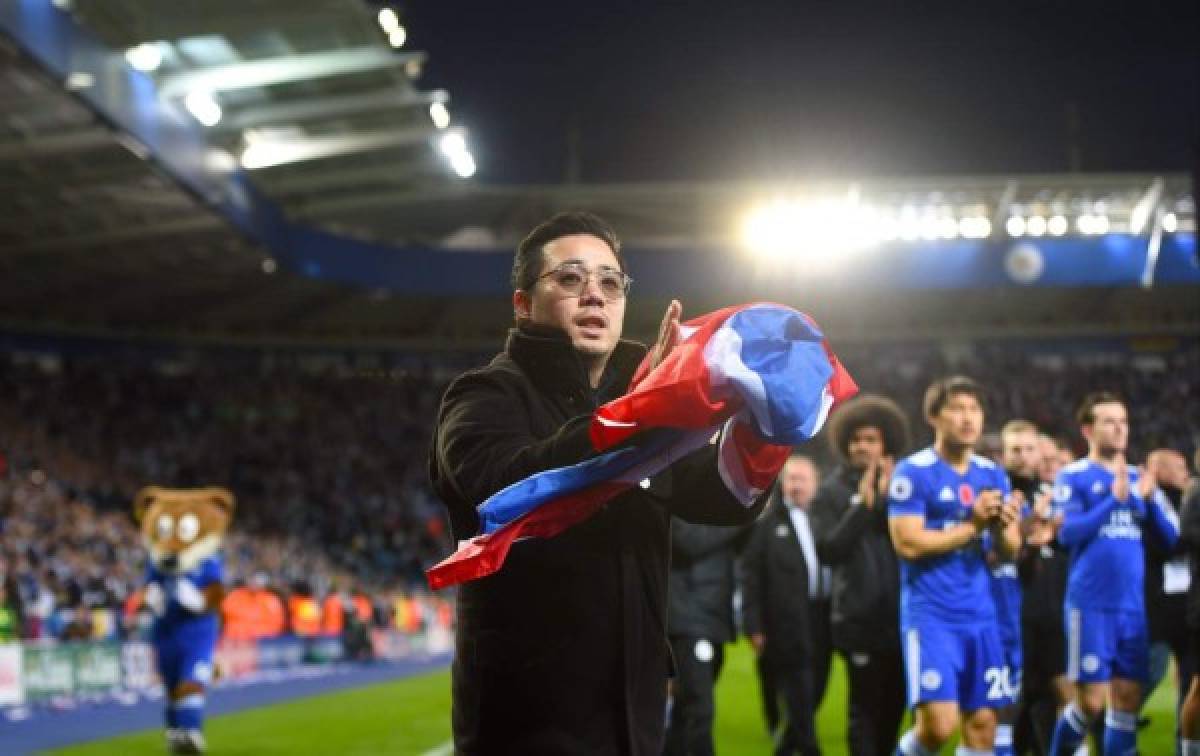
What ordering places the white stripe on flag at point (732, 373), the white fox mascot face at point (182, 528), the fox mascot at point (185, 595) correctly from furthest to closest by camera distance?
the white fox mascot face at point (182, 528) → the fox mascot at point (185, 595) → the white stripe on flag at point (732, 373)

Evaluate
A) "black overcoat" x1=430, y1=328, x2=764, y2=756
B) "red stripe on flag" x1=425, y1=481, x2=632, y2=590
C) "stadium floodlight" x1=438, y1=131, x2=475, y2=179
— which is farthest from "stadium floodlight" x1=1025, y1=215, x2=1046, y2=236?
"red stripe on flag" x1=425, y1=481, x2=632, y2=590

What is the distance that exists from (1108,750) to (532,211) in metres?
36.9

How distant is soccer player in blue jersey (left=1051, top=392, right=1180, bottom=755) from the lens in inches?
353

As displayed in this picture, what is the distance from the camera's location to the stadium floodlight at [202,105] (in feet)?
88.2

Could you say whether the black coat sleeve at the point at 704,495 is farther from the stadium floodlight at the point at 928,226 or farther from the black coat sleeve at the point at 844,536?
the stadium floodlight at the point at 928,226

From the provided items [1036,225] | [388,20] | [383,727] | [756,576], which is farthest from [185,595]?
[1036,225]

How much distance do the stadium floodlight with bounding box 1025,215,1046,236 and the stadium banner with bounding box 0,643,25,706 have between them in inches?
1388

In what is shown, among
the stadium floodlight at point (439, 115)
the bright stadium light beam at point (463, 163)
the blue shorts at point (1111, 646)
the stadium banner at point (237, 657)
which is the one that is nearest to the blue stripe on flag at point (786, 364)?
the blue shorts at point (1111, 646)

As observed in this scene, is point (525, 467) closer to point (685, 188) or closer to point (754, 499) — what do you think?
point (754, 499)

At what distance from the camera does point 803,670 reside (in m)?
9.82

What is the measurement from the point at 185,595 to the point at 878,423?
6.59 metres

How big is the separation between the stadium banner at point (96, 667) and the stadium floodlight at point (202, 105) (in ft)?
34.8

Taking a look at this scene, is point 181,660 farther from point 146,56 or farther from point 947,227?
point 947,227

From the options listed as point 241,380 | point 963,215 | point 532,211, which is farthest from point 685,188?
point 241,380
